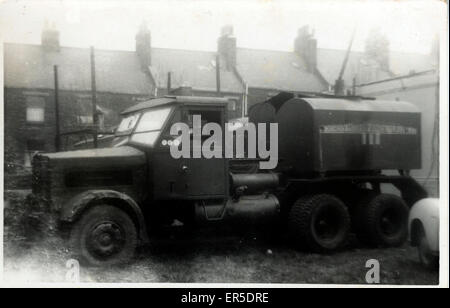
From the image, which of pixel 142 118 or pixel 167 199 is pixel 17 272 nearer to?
pixel 167 199

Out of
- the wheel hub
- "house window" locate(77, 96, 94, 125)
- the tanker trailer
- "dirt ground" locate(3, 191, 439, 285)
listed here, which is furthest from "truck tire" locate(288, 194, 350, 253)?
"house window" locate(77, 96, 94, 125)

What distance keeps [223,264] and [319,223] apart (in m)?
1.83

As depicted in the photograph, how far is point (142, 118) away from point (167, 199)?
141 centimetres

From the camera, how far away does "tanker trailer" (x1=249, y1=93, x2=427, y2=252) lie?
7.22m

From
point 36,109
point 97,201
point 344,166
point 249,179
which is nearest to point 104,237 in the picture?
point 97,201

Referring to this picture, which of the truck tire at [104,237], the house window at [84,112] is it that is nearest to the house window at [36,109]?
the house window at [84,112]

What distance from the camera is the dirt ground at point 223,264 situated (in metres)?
5.57

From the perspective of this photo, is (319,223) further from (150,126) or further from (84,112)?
(84,112)

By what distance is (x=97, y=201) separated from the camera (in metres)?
5.71

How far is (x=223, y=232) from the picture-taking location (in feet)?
23.6

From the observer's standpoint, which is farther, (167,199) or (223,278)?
(167,199)

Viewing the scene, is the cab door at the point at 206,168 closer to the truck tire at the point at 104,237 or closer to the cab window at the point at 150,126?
the cab window at the point at 150,126

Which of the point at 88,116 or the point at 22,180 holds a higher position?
the point at 88,116
